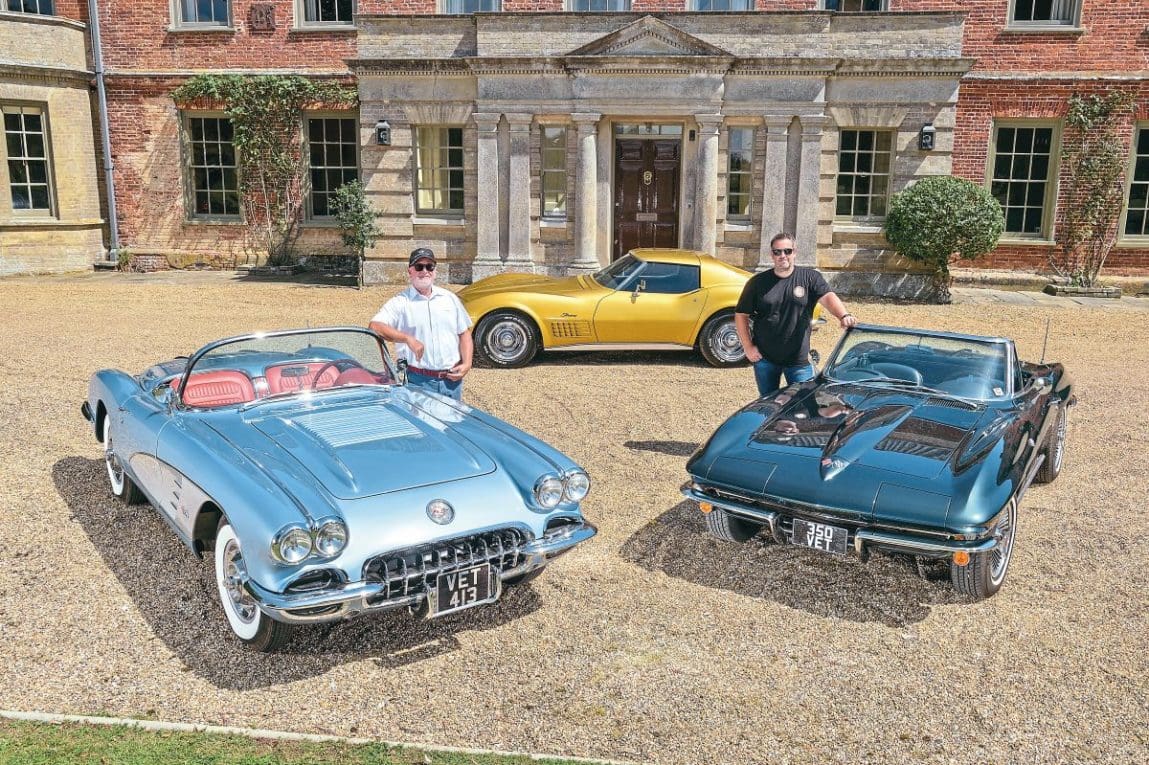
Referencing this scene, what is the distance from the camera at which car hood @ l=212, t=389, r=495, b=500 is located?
4.44 meters

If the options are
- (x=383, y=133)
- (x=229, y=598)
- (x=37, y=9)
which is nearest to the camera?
(x=229, y=598)

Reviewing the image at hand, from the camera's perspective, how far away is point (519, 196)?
1614 cm

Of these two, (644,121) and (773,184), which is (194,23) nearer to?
(644,121)

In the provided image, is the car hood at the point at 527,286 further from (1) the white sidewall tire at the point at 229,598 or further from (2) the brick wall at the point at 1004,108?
(2) the brick wall at the point at 1004,108

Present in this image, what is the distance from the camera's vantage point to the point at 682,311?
416 inches

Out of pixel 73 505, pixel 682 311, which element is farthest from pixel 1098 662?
pixel 682 311

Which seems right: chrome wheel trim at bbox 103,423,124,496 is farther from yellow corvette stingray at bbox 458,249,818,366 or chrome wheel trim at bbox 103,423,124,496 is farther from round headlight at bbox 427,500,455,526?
yellow corvette stingray at bbox 458,249,818,366

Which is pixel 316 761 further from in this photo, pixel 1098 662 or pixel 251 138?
pixel 251 138

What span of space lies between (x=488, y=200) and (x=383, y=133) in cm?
216

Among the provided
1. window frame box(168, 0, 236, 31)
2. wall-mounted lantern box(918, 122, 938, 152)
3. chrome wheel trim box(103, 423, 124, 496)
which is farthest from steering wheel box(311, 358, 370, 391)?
window frame box(168, 0, 236, 31)

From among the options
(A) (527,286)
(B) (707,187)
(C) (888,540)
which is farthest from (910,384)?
(B) (707,187)

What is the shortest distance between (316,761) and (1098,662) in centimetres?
347

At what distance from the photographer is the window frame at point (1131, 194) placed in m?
17.0

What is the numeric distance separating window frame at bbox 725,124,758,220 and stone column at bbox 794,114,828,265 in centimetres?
80
